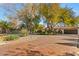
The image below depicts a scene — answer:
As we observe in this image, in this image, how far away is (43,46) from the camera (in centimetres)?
232

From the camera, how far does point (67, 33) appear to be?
7.64ft

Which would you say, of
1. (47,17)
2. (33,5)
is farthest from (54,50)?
(33,5)

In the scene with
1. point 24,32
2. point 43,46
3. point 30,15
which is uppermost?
point 30,15

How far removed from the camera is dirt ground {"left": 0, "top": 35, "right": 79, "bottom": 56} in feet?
7.54

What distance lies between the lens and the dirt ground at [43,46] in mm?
2297

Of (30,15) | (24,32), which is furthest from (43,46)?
(30,15)

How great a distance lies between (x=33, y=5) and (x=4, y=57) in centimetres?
59

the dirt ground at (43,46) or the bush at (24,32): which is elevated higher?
the bush at (24,32)

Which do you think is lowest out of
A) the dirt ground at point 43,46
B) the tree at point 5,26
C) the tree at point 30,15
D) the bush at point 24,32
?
the dirt ground at point 43,46

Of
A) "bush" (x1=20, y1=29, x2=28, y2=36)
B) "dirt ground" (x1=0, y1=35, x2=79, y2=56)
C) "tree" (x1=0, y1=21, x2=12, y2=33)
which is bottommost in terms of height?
"dirt ground" (x1=0, y1=35, x2=79, y2=56)

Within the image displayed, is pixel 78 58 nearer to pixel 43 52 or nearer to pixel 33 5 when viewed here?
pixel 43 52

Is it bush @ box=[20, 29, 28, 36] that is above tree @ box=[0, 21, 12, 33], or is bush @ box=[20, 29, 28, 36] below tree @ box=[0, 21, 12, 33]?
below

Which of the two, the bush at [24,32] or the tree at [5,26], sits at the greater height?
the tree at [5,26]

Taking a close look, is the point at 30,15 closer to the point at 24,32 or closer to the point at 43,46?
the point at 24,32
